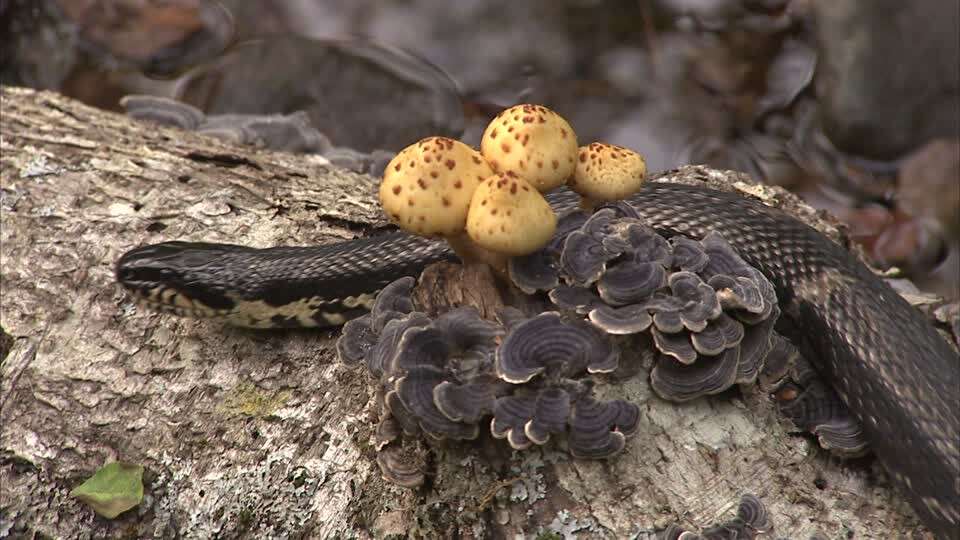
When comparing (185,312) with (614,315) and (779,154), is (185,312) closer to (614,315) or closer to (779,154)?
(614,315)

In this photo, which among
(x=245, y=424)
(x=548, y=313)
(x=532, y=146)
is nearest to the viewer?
(x=532, y=146)

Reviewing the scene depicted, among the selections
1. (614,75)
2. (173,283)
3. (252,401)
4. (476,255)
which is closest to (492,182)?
(476,255)

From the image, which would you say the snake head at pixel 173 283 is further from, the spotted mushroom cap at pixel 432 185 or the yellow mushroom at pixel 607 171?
the yellow mushroom at pixel 607 171

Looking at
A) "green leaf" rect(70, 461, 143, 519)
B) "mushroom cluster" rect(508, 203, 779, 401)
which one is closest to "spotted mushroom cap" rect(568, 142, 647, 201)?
"mushroom cluster" rect(508, 203, 779, 401)

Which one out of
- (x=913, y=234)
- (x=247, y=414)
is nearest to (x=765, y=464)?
(x=247, y=414)

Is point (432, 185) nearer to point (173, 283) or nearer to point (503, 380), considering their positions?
point (503, 380)

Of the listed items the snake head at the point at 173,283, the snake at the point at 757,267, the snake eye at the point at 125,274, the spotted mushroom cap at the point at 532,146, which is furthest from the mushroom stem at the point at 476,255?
the snake eye at the point at 125,274

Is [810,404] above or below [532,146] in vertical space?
below
